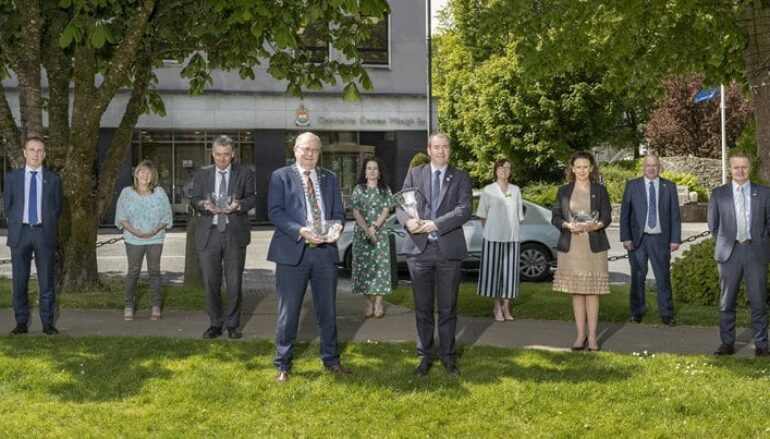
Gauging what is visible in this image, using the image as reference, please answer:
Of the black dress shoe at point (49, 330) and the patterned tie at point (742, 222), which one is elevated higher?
the patterned tie at point (742, 222)

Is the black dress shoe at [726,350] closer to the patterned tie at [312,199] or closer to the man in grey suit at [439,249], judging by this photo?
the man in grey suit at [439,249]

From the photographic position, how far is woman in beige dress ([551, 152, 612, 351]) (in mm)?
8055

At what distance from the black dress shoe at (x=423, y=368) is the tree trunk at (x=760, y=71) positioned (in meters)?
6.06

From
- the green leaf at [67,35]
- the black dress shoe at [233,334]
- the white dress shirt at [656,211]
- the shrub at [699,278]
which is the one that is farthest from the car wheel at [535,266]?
the green leaf at [67,35]

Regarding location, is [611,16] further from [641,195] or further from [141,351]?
[141,351]

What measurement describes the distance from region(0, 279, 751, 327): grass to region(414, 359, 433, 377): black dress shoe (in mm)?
3483

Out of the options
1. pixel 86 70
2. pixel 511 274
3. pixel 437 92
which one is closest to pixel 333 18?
pixel 86 70

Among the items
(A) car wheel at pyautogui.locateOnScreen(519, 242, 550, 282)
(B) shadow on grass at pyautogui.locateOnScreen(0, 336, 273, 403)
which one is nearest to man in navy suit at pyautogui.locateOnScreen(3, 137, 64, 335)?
(B) shadow on grass at pyautogui.locateOnScreen(0, 336, 273, 403)

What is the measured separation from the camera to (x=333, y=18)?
11.8 meters

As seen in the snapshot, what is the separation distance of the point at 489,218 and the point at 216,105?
74.6 feet

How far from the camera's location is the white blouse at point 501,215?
10383 mm

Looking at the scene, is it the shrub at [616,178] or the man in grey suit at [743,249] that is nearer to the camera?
the man in grey suit at [743,249]

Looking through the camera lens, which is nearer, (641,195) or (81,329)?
(81,329)

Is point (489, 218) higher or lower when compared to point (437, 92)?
lower
